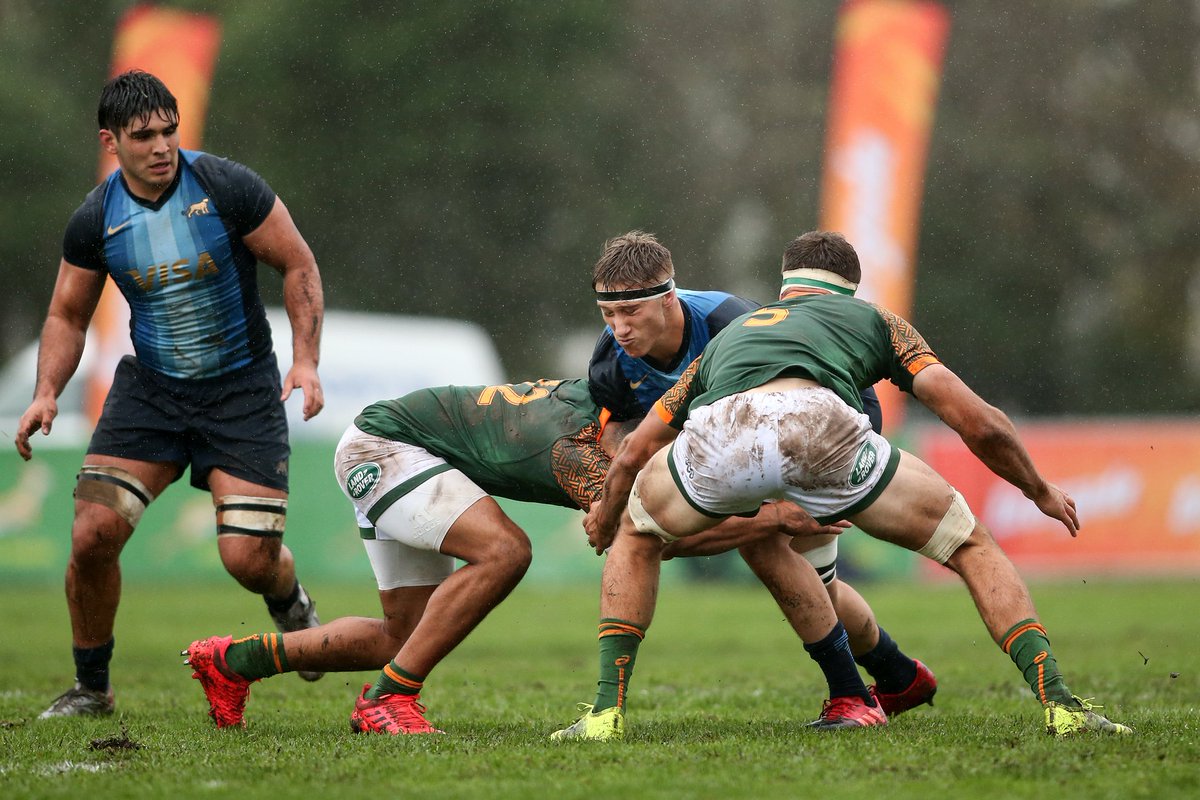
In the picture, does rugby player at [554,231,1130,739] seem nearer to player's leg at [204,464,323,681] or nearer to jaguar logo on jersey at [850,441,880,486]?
jaguar logo on jersey at [850,441,880,486]

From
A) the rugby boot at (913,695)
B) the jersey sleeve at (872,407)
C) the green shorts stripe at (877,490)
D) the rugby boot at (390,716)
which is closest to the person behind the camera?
the green shorts stripe at (877,490)

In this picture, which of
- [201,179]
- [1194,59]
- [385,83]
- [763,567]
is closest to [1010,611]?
[763,567]

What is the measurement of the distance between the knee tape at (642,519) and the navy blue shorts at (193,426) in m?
1.93

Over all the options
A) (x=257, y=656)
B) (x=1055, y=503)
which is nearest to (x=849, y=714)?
(x=1055, y=503)

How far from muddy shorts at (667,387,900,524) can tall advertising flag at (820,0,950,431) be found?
35.8 feet

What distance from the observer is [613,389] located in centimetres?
602

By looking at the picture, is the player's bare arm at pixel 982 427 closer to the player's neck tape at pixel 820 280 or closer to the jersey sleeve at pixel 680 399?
the player's neck tape at pixel 820 280

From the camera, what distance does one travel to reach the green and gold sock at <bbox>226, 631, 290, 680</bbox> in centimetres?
602

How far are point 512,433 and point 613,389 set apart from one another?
437 mm

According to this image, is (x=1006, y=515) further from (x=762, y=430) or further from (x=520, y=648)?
(x=762, y=430)

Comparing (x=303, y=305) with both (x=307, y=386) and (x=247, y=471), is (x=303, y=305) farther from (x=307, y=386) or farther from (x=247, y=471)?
(x=247, y=471)

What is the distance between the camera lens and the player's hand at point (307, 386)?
624cm

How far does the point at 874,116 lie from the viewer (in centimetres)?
1628

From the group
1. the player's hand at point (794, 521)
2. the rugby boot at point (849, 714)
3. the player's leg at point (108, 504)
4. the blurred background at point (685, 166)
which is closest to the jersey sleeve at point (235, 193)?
the player's leg at point (108, 504)
